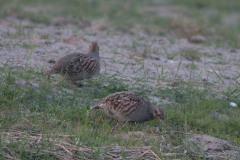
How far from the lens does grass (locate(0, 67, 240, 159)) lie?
4.06 m

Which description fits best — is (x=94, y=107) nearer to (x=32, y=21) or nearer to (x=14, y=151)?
(x=14, y=151)

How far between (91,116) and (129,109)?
58 centimetres

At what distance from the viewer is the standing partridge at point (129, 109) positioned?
16.1 ft

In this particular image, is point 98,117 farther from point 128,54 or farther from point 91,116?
point 128,54

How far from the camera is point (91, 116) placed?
5.02 m

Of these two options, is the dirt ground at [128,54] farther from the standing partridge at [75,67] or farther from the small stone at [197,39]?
the standing partridge at [75,67]

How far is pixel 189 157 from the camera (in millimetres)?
4055

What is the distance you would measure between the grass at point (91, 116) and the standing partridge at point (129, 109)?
13 centimetres

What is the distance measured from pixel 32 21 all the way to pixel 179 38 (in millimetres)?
4925

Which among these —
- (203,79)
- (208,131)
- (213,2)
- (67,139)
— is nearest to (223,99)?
(203,79)

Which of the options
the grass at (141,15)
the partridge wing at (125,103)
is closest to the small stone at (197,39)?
the grass at (141,15)

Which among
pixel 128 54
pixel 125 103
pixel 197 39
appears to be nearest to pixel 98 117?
pixel 125 103

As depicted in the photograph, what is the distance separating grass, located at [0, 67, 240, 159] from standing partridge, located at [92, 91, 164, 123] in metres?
0.13

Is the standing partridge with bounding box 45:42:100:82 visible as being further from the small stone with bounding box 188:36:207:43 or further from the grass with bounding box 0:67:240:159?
the small stone with bounding box 188:36:207:43
